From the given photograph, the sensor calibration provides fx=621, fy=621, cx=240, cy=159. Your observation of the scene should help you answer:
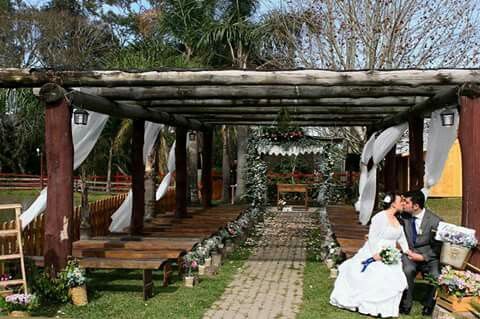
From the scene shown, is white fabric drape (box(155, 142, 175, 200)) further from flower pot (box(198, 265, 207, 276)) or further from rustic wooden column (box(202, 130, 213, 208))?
flower pot (box(198, 265, 207, 276))

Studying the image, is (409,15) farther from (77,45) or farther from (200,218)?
(77,45)

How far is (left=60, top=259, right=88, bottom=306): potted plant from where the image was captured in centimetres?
711

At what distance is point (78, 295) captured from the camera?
7.12 meters

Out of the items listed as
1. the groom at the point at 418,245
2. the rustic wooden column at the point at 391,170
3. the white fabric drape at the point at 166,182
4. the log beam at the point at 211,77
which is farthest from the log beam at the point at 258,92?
the rustic wooden column at the point at 391,170

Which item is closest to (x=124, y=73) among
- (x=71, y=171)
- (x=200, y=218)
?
(x=71, y=171)

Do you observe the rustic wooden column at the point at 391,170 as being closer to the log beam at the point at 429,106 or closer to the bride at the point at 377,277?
the log beam at the point at 429,106

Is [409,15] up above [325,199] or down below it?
above

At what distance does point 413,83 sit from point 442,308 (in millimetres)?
2669

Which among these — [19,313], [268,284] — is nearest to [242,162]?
[268,284]

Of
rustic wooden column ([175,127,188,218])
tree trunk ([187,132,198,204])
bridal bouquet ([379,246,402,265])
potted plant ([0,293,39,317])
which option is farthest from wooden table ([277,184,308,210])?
potted plant ([0,293,39,317])

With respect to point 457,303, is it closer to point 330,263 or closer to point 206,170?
point 330,263

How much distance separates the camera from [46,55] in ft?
97.3

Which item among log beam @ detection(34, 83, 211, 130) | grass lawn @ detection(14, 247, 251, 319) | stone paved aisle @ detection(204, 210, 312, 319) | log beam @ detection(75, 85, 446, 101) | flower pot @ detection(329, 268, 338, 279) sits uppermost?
log beam @ detection(75, 85, 446, 101)

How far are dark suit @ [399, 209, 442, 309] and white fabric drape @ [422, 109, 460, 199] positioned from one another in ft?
3.97
